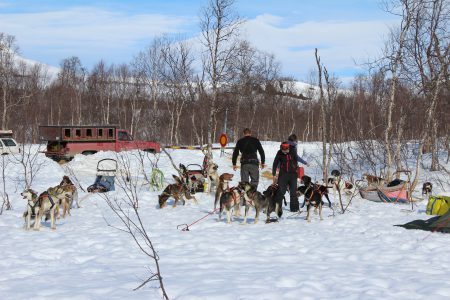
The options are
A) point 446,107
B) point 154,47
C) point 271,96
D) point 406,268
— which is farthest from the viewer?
point 271,96

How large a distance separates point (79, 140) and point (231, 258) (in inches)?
744

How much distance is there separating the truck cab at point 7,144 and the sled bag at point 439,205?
18050mm

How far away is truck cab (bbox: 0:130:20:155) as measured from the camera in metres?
21.8

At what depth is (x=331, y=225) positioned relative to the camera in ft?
27.6

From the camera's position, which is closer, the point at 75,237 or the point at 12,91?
the point at 75,237

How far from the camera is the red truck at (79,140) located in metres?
22.8

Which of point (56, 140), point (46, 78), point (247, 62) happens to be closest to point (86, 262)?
point (56, 140)

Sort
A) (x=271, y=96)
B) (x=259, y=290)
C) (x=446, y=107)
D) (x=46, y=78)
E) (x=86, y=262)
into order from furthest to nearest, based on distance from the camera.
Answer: (x=46, y=78) < (x=271, y=96) < (x=446, y=107) < (x=86, y=262) < (x=259, y=290)

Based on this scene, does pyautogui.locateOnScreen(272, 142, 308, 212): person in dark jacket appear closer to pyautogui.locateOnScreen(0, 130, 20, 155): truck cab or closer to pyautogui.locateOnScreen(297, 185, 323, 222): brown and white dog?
pyautogui.locateOnScreen(297, 185, 323, 222): brown and white dog

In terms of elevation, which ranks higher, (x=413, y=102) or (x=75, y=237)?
(x=413, y=102)

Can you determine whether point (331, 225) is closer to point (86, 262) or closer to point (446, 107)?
point (86, 262)

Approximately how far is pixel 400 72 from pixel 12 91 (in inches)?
1603

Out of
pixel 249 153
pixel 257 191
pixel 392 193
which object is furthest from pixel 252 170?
pixel 392 193

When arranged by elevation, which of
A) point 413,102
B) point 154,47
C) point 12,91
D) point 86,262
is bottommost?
point 86,262
